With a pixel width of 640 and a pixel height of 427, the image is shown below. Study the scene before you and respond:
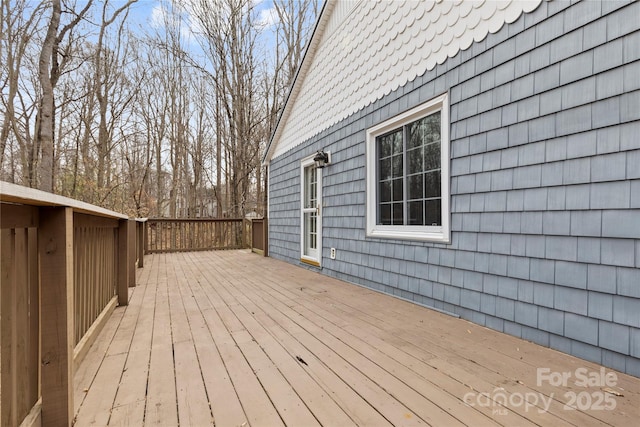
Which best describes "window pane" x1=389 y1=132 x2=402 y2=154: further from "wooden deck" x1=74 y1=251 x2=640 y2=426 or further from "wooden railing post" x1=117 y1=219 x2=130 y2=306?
"wooden railing post" x1=117 y1=219 x2=130 y2=306

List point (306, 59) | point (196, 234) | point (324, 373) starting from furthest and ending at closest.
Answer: point (196, 234) → point (306, 59) → point (324, 373)

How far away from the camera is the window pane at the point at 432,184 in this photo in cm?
325

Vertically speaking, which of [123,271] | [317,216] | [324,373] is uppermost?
[317,216]

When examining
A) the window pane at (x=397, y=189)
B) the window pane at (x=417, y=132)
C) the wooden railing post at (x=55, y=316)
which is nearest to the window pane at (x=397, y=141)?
the window pane at (x=417, y=132)

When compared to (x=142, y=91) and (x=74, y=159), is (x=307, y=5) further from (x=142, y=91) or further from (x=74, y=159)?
(x=74, y=159)

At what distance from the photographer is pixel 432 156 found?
10.9ft

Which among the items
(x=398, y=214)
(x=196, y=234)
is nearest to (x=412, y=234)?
(x=398, y=214)

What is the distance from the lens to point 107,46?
1000 centimetres

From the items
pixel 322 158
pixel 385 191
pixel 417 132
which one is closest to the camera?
pixel 417 132

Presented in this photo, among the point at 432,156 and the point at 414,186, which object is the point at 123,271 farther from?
the point at 432,156

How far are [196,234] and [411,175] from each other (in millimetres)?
7028

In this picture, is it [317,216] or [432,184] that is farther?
[317,216]

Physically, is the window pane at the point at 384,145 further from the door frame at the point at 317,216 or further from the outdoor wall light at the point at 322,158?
the door frame at the point at 317,216

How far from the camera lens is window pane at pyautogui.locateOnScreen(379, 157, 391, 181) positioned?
157 inches
